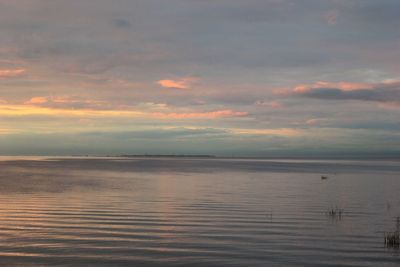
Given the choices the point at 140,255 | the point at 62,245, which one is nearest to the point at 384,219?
the point at 140,255

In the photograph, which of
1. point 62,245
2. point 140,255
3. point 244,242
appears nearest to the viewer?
point 140,255

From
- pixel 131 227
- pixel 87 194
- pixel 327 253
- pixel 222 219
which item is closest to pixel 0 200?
pixel 87 194

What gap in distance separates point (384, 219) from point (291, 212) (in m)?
4.52

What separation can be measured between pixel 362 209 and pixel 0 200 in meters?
21.0

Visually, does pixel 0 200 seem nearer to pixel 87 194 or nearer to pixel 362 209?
pixel 87 194

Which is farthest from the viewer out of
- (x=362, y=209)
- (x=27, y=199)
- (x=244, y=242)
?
(x=27, y=199)

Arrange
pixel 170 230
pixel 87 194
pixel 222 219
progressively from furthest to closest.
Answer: pixel 87 194, pixel 222 219, pixel 170 230

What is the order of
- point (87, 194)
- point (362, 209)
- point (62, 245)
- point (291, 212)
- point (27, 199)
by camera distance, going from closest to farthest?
point (62, 245)
point (291, 212)
point (362, 209)
point (27, 199)
point (87, 194)

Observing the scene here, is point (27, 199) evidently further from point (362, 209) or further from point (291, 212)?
point (362, 209)

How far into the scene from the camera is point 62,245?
15.1 metres

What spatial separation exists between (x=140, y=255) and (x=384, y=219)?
44.6ft

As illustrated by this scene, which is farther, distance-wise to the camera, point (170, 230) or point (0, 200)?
point (0, 200)

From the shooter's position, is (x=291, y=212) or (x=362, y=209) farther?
(x=362, y=209)

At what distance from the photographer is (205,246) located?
15.5m
